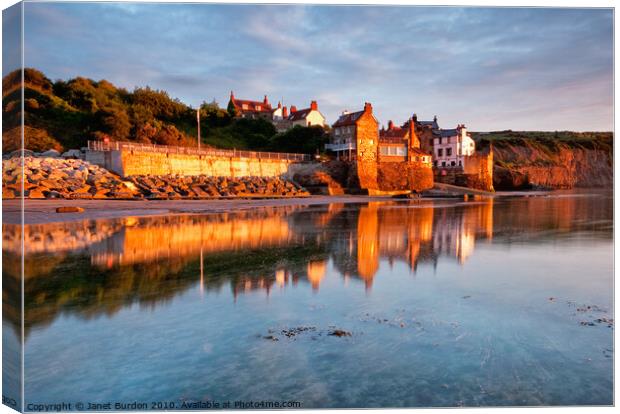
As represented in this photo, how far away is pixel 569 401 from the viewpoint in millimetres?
3818

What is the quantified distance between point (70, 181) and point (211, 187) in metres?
11.8

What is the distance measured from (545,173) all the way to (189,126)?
7327 centimetres

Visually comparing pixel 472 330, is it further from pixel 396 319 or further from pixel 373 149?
pixel 373 149

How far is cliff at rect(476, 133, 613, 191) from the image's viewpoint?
77.9 meters

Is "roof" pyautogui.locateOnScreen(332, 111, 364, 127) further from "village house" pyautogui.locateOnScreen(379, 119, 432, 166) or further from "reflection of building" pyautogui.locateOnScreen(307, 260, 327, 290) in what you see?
"reflection of building" pyautogui.locateOnScreen(307, 260, 327, 290)

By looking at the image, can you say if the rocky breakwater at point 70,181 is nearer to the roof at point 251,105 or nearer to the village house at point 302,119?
the village house at point 302,119

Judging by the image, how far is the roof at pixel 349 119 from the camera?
54.4m

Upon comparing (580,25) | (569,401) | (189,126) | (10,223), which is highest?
(189,126)

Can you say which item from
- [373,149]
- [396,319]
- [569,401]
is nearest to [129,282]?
[396,319]

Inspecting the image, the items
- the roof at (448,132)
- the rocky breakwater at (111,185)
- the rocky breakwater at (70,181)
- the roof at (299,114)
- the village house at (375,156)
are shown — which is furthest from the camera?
the roof at (299,114)

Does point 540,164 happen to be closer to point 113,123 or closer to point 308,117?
point 308,117

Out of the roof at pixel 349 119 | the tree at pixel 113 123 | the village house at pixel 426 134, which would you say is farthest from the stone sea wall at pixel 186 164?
the village house at pixel 426 134

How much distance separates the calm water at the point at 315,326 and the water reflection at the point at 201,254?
0.05 m

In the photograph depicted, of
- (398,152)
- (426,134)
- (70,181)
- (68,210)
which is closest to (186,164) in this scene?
(70,181)
